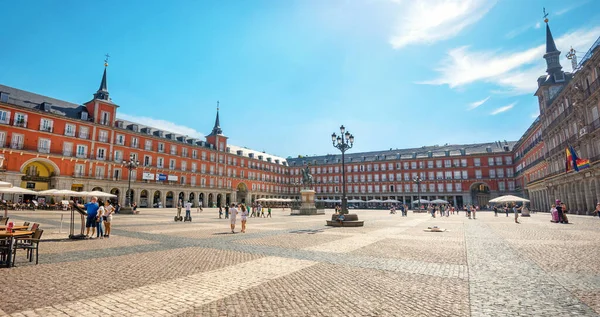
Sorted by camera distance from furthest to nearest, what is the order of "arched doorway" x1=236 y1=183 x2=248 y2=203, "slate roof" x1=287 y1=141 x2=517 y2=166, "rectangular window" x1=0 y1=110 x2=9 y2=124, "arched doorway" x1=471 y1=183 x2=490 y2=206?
"arched doorway" x1=236 y1=183 x2=248 y2=203, "slate roof" x1=287 y1=141 x2=517 y2=166, "arched doorway" x1=471 y1=183 x2=490 y2=206, "rectangular window" x1=0 y1=110 x2=9 y2=124

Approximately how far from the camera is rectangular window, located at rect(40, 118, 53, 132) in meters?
36.2

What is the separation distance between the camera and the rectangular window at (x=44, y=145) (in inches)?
1404

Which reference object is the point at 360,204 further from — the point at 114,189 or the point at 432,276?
the point at 432,276

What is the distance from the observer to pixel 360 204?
69.4m

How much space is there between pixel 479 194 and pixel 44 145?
247 feet

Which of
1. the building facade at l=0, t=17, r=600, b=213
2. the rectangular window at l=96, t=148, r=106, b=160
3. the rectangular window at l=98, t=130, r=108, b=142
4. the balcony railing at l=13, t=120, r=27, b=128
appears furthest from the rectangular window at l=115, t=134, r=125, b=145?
the balcony railing at l=13, t=120, r=27, b=128

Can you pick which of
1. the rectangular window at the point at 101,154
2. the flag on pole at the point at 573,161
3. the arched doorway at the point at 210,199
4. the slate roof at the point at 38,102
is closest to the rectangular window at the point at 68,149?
the rectangular window at the point at 101,154

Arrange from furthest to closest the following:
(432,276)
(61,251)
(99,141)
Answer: (99,141) → (61,251) → (432,276)

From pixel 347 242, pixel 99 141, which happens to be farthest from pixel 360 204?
pixel 347 242

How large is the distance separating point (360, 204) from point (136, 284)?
6717 cm

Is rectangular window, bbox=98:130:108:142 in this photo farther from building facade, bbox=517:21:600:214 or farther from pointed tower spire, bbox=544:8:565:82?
pointed tower spire, bbox=544:8:565:82

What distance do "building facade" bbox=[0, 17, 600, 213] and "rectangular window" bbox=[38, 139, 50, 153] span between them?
10 centimetres

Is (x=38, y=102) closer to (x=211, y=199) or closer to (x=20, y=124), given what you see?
(x=20, y=124)

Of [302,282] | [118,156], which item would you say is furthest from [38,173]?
[302,282]
